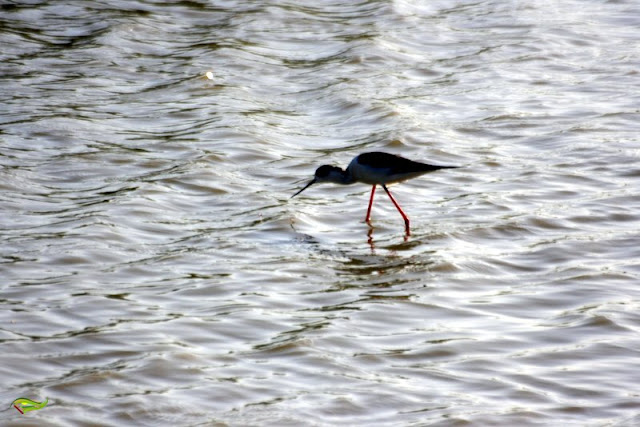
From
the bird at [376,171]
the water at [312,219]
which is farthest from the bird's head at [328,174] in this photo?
the water at [312,219]

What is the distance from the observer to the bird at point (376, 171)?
9.95m

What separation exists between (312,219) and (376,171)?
2.29 feet

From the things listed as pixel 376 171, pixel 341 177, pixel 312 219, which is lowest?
pixel 312 219

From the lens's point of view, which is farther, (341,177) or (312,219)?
(341,177)

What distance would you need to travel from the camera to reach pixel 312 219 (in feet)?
33.0

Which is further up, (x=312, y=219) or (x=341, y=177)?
(x=341, y=177)

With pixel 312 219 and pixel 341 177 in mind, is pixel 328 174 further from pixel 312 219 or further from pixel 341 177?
pixel 312 219

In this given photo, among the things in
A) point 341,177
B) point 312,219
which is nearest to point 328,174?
point 341,177

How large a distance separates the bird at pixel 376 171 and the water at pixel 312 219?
0.27 metres

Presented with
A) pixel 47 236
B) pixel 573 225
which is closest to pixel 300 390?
pixel 47 236

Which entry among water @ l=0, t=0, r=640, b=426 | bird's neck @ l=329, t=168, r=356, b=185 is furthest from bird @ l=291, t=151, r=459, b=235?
water @ l=0, t=0, r=640, b=426

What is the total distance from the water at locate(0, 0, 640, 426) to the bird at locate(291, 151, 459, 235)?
0.27 m

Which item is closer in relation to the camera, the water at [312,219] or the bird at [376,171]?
the water at [312,219]

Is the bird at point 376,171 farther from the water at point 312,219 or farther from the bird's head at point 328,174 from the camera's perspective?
the water at point 312,219
